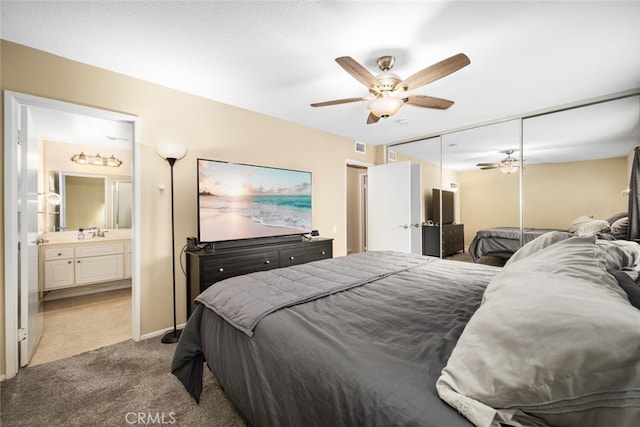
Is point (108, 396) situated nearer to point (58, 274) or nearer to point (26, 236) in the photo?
point (26, 236)

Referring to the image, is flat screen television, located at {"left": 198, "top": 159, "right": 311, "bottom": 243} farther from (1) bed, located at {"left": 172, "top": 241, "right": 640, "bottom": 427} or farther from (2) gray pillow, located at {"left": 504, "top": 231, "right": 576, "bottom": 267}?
(2) gray pillow, located at {"left": 504, "top": 231, "right": 576, "bottom": 267}

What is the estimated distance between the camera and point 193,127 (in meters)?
2.94

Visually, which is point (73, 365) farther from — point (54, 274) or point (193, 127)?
point (193, 127)

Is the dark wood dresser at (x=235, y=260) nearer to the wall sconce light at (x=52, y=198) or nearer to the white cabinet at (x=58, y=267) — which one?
the white cabinet at (x=58, y=267)

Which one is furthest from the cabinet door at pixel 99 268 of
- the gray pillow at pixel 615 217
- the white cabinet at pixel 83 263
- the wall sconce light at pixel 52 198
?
the gray pillow at pixel 615 217

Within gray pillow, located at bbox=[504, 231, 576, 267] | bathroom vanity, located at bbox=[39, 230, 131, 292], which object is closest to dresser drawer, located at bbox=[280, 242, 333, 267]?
gray pillow, located at bbox=[504, 231, 576, 267]

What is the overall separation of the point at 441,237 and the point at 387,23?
10.9 ft

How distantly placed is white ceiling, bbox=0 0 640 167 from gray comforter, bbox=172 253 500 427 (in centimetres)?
185

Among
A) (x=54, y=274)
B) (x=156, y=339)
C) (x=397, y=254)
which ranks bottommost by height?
(x=156, y=339)

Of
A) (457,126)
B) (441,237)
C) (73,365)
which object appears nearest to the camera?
(73,365)

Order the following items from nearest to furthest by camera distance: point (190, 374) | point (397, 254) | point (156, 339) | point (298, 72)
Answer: point (190, 374), point (298, 72), point (156, 339), point (397, 254)

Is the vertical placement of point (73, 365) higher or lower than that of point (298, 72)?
lower

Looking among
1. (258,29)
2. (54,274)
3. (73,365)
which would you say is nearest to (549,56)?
(258,29)

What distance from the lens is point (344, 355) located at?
949 mm
